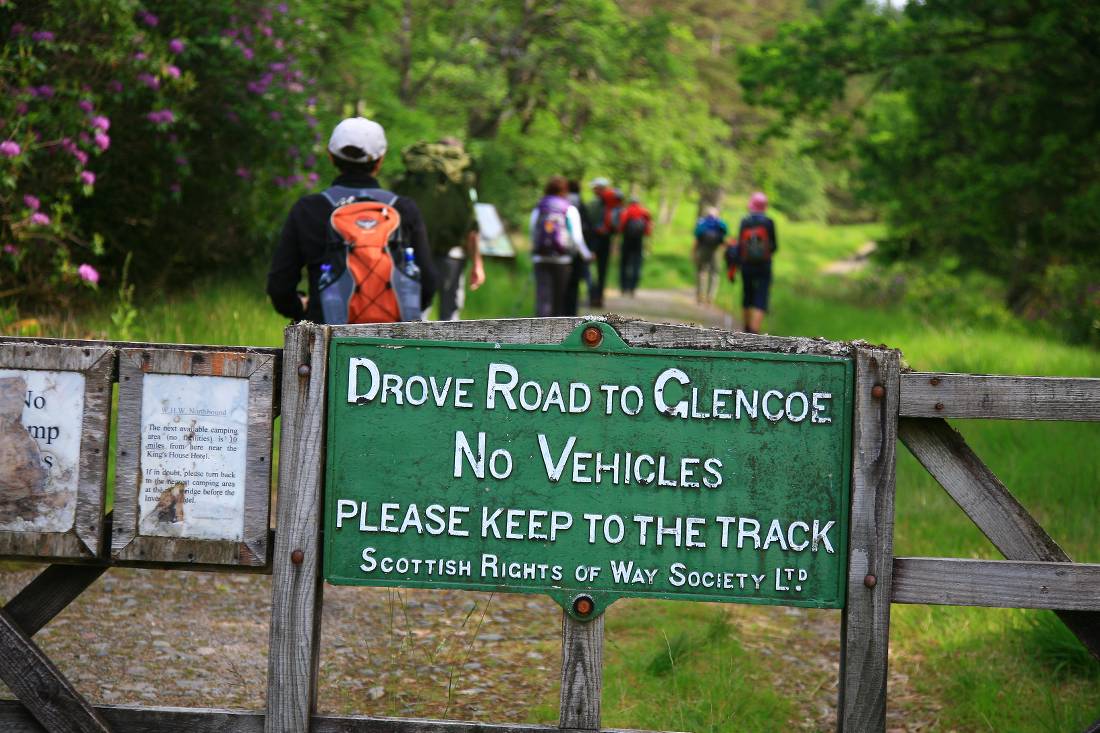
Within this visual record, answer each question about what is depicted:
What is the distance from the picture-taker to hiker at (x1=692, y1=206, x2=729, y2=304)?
19.3 m

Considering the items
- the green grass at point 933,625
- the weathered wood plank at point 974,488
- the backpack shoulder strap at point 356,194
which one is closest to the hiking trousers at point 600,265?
the green grass at point 933,625

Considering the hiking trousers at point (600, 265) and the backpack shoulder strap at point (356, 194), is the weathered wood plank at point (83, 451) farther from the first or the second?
the hiking trousers at point (600, 265)

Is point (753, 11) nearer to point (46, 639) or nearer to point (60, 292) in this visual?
point (60, 292)

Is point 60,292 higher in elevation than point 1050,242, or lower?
lower

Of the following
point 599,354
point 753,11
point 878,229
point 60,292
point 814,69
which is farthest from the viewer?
point 878,229

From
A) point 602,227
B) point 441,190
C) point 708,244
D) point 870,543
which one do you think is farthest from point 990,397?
point 708,244

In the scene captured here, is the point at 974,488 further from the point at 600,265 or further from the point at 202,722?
the point at 600,265

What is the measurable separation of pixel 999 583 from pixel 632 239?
16.6 metres

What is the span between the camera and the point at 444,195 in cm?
906

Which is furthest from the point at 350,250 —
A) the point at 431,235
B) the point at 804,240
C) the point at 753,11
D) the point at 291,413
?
the point at 804,240

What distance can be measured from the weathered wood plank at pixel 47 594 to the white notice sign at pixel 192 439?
35 cm

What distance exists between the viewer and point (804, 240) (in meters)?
53.1

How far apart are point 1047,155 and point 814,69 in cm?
303

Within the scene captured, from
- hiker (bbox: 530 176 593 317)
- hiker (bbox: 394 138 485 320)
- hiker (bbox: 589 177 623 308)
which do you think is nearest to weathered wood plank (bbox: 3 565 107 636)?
hiker (bbox: 394 138 485 320)
